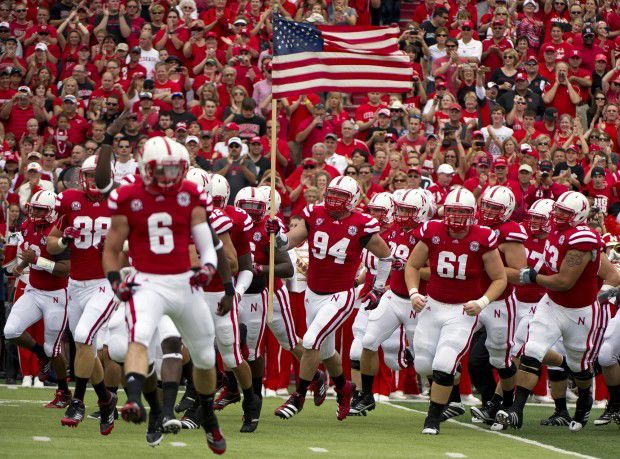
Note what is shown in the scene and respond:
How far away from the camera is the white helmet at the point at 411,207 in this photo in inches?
493

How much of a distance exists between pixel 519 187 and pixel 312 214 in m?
4.77

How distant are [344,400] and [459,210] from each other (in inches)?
84.6

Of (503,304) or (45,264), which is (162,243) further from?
(503,304)

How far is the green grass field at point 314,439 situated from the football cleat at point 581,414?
0.30 ft

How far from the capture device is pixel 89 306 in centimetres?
1079

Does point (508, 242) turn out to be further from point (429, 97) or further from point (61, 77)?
point (61, 77)

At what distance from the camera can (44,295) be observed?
12.0m

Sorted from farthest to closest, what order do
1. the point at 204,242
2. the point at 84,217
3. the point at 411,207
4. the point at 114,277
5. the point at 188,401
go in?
the point at 411,207 < the point at 188,401 < the point at 84,217 < the point at 204,242 < the point at 114,277

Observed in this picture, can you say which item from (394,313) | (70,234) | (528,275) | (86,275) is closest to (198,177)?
(70,234)

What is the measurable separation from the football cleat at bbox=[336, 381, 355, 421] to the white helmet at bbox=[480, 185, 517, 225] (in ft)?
6.16

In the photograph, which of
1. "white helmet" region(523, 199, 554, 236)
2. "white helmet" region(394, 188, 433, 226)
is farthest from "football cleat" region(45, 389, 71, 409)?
"white helmet" region(523, 199, 554, 236)

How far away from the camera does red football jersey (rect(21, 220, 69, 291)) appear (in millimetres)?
12055

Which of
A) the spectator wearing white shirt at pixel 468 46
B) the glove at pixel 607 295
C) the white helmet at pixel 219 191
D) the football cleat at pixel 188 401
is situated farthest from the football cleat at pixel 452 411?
the spectator wearing white shirt at pixel 468 46

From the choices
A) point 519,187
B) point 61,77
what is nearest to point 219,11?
point 61,77
